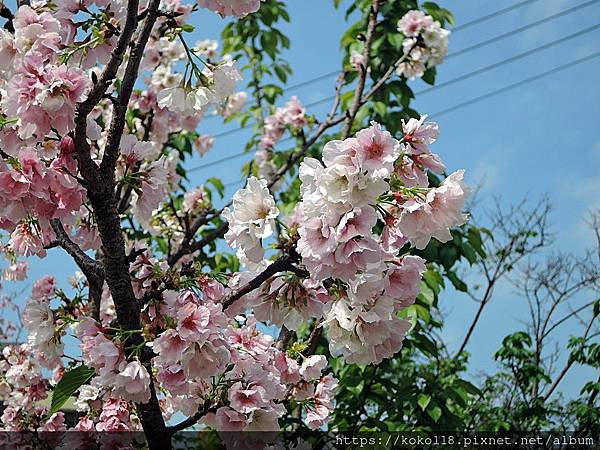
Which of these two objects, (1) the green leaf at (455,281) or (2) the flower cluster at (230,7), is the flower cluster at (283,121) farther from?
(2) the flower cluster at (230,7)

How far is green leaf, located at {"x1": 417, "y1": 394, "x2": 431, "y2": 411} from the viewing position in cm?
260

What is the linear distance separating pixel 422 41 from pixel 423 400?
1.56 m

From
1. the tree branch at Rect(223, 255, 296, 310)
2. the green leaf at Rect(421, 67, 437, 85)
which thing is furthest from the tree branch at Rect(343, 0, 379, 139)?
the tree branch at Rect(223, 255, 296, 310)

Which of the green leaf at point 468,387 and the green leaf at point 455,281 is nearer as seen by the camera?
the green leaf at point 468,387

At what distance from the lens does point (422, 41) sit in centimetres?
309

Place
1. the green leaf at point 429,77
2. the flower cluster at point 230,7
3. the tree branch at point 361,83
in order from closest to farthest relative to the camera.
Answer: the flower cluster at point 230,7 → the tree branch at point 361,83 → the green leaf at point 429,77

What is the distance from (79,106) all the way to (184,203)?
74.0 inches

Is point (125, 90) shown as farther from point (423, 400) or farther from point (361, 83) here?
point (423, 400)

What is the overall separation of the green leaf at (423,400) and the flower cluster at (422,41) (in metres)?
1.43

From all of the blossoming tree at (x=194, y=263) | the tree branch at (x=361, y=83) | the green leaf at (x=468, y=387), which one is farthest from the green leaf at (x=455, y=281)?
the blossoming tree at (x=194, y=263)

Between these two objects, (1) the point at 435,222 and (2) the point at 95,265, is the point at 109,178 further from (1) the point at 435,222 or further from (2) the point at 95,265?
(1) the point at 435,222

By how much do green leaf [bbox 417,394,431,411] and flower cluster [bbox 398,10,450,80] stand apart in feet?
4.69

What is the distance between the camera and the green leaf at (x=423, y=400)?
2605mm

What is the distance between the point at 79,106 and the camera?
1350 millimetres
